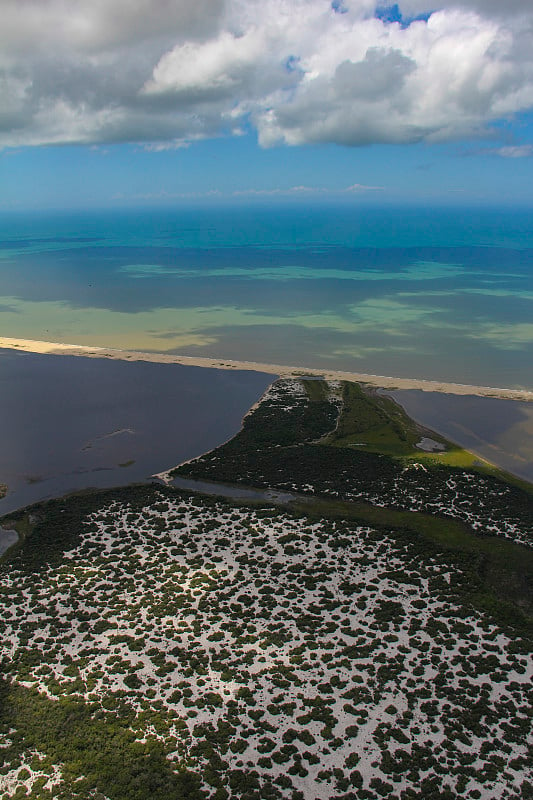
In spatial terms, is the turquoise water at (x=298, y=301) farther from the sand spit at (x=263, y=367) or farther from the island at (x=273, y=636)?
the island at (x=273, y=636)

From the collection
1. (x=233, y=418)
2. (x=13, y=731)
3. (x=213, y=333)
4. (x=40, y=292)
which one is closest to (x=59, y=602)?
(x=13, y=731)

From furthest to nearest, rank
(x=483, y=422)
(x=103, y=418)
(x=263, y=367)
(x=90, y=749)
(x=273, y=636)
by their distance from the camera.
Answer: (x=263, y=367)
(x=103, y=418)
(x=483, y=422)
(x=273, y=636)
(x=90, y=749)

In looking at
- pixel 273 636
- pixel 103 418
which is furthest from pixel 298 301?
pixel 273 636

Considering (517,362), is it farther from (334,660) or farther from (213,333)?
(334,660)

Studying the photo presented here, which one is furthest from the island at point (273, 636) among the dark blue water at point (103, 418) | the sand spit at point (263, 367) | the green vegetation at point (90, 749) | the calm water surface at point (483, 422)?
the sand spit at point (263, 367)

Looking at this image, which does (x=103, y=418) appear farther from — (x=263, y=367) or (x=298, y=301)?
(x=298, y=301)

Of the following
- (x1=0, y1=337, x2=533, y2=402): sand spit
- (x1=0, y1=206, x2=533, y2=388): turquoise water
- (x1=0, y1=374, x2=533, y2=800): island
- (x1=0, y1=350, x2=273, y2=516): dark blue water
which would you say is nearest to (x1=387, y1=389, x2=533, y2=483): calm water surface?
(x1=0, y1=337, x2=533, y2=402): sand spit
